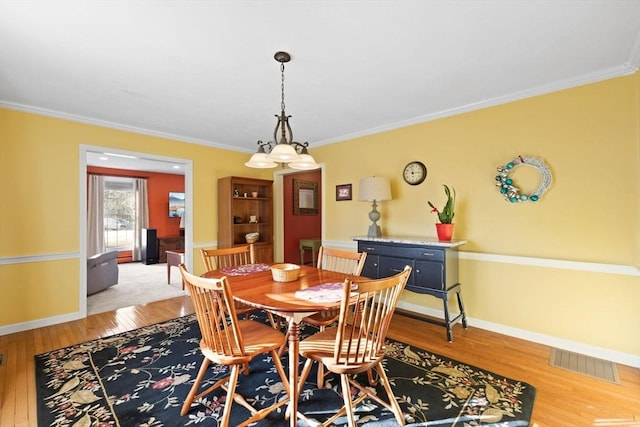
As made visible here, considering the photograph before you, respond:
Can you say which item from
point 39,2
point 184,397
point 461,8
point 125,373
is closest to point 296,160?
point 461,8

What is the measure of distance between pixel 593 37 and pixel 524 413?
2467 mm

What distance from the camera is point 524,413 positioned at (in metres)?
1.79

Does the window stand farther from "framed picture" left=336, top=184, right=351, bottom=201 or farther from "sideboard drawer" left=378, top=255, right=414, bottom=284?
"sideboard drawer" left=378, top=255, right=414, bottom=284

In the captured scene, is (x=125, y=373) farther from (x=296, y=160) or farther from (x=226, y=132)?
(x=226, y=132)

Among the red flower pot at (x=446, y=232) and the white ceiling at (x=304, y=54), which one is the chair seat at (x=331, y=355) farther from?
the white ceiling at (x=304, y=54)

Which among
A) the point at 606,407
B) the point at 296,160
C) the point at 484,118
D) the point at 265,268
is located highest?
the point at 484,118

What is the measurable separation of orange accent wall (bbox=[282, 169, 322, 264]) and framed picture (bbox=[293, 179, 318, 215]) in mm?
83

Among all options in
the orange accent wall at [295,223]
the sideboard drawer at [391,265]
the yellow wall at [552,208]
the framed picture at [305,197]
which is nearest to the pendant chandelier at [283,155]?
the sideboard drawer at [391,265]

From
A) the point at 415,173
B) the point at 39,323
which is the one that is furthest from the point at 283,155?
the point at 39,323

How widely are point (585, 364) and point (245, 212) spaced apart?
461 centimetres

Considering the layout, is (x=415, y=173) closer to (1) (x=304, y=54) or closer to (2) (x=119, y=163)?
(1) (x=304, y=54)

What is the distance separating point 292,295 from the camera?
1821 mm

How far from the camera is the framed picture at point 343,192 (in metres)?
4.29

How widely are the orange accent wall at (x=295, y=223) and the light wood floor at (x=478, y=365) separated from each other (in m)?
2.74
